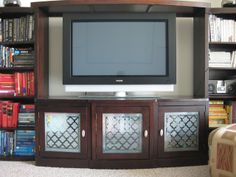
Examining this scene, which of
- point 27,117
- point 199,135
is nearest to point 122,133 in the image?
point 199,135

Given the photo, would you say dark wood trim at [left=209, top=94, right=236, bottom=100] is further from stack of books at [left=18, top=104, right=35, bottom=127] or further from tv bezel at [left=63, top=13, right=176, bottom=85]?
stack of books at [left=18, top=104, right=35, bottom=127]

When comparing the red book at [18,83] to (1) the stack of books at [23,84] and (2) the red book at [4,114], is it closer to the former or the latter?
(1) the stack of books at [23,84]

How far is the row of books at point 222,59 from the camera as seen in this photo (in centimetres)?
252

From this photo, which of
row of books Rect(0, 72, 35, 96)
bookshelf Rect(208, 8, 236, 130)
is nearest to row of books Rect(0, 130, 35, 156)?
row of books Rect(0, 72, 35, 96)

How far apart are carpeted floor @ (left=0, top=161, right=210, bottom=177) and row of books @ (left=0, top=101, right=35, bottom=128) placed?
0.41 meters

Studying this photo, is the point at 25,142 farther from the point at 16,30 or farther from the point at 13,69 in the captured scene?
the point at 16,30

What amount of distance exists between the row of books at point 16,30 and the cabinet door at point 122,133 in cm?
106

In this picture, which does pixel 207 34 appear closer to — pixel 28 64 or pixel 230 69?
pixel 230 69

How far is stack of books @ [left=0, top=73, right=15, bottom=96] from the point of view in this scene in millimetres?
2516

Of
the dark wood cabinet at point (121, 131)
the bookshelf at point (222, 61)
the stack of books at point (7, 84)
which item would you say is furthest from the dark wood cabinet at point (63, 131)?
the bookshelf at point (222, 61)

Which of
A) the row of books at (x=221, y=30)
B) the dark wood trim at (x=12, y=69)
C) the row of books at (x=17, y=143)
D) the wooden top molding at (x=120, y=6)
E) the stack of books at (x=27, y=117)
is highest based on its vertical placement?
the wooden top molding at (x=120, y=6)

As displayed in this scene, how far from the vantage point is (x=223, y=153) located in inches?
69.1

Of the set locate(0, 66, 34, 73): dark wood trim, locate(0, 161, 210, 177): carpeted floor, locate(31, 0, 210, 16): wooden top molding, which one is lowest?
locate(0, 161, 210, 177): carpeted floor

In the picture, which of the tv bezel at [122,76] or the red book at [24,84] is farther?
the red book at [24,84]
